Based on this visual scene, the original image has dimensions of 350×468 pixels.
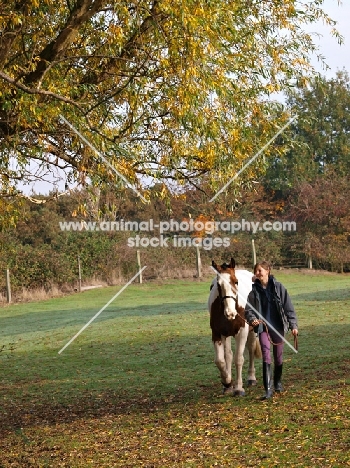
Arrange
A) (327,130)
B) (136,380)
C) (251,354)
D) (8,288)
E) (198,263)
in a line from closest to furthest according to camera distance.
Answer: (251,354) < (136,380) < (8,288) < (198,263) < (327,130)

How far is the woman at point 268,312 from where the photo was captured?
9.63 metres

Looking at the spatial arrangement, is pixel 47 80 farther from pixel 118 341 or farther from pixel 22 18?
pixel 118 341

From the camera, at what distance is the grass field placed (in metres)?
7.68

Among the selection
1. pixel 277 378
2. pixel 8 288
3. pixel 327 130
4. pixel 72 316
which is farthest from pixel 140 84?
pixel 327 130

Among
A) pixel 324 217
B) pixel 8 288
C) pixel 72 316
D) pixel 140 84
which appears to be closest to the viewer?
pixel 140 84

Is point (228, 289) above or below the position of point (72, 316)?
above

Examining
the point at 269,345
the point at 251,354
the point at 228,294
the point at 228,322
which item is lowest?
the point at 251,354

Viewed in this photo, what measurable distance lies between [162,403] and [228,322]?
4.40 ft

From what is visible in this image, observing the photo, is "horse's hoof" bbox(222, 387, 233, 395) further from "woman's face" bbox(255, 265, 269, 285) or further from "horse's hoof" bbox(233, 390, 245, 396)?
"woman's face" bbox(255, 265, 269, 285)

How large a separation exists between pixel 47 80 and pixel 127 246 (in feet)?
87.3

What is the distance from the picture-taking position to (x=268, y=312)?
31.9ft

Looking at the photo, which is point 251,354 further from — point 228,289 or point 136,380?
point 136,380

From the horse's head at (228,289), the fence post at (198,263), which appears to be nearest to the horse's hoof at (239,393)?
the horse's head at (228,289)

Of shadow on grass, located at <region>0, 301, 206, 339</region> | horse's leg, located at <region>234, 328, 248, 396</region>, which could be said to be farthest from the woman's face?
shadow on grass, located at <region>0, 301, 206, 339</region>
